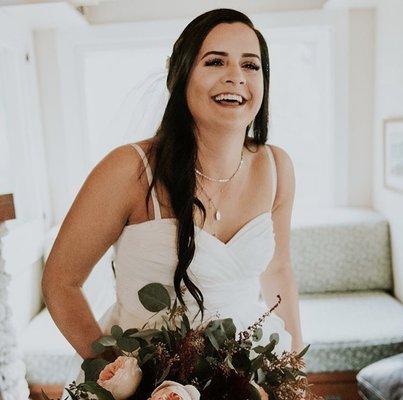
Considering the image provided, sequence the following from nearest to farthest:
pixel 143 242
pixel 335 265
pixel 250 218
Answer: pixel 143 242 → pixel 250 218 → pixel 335 265

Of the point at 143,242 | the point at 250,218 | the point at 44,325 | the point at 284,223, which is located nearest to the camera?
the point at 143,242

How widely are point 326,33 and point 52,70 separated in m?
1.81

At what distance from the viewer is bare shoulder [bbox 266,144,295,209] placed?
1.38 m

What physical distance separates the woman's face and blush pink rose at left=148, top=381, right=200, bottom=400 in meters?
0.68

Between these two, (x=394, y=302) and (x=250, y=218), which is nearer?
(x=250, y=218)

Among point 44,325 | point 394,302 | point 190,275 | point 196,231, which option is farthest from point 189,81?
point 394,302

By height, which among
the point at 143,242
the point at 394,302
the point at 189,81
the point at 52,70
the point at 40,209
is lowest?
the point at 394,302

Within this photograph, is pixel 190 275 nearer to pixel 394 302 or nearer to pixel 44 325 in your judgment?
pixel 44 325

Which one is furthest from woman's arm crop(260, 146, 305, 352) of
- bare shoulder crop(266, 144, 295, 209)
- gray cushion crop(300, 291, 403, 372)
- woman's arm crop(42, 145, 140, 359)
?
gray cushion crop(300, 291, 403, 372)

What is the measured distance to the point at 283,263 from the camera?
55.3 inches

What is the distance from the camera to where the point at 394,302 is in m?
2.62

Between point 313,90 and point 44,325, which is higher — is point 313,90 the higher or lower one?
the higher one

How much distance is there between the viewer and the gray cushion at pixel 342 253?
2.81 m

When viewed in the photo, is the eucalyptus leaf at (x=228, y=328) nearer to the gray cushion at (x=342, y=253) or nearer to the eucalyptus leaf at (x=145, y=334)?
the eucalyptus leaf at (x=145, y=334)
